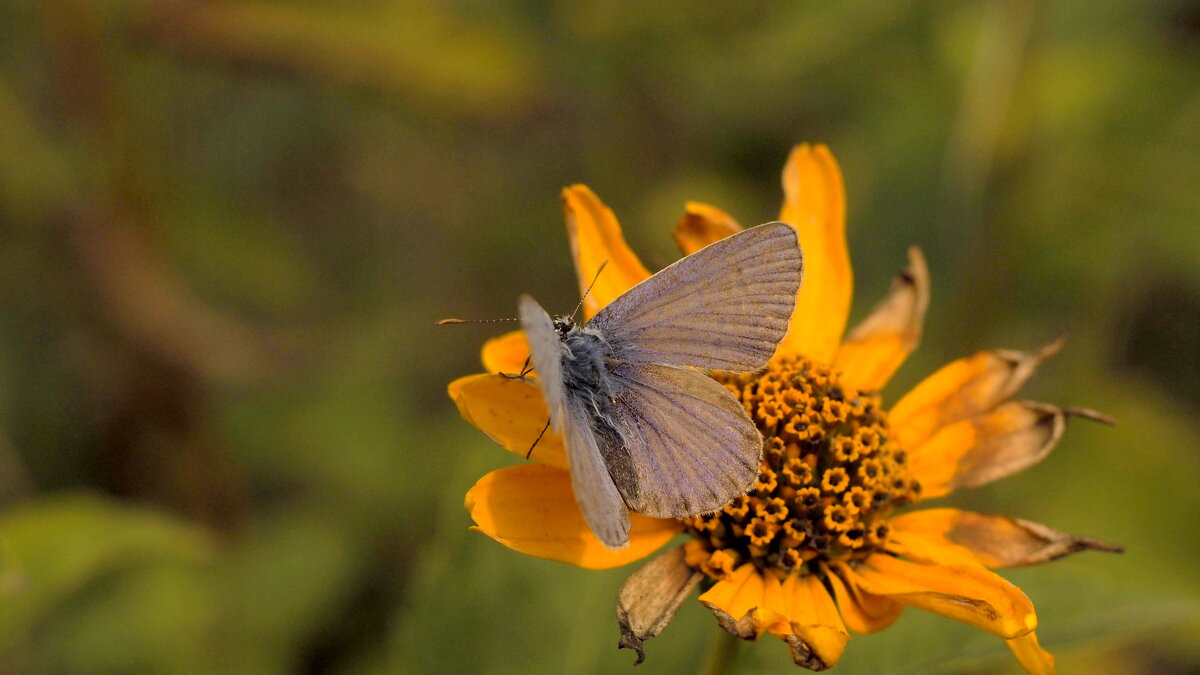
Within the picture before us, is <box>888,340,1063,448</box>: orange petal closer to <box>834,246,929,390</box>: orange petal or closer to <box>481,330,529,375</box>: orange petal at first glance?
<box>834,246,929,390</box>: orange petal

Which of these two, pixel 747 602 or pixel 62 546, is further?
pixel 62 546

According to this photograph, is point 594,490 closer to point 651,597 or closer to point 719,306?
point 651,597

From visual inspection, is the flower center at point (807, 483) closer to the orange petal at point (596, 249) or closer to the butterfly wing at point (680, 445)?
the butterfly wing at point (680, 445)

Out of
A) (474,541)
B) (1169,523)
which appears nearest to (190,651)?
(474,541)

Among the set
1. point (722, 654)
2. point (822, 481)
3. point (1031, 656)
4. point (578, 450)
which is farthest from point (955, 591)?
point (578, 450)

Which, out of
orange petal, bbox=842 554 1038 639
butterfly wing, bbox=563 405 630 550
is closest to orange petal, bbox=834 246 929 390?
orange petal, bbox=842 554 1038 639

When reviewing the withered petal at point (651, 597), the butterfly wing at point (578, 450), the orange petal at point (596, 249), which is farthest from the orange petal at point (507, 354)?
A: the withered petal at point (651, 597)

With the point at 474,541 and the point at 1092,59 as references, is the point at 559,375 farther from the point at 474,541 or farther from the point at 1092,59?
the point at 1092,59

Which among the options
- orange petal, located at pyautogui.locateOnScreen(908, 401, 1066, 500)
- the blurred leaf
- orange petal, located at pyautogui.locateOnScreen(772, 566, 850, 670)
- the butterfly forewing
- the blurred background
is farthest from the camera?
the blurred background
